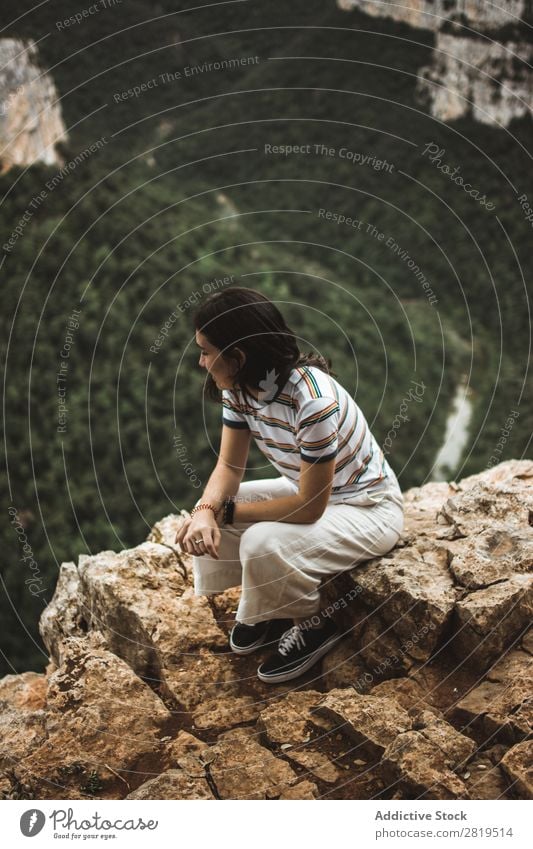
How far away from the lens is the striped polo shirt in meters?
2.46

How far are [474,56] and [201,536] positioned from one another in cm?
1969

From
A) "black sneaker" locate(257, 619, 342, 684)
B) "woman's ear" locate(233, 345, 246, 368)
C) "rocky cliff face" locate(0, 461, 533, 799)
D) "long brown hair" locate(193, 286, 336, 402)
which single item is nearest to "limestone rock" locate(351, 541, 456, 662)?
"rocky cliff face" locate(0, 461, 533, 799)

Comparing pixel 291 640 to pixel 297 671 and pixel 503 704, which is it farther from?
pixel 503 704

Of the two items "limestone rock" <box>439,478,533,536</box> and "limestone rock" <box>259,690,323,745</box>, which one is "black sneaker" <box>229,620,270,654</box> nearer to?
"limestone rock" <box>259,690,323,745</box>

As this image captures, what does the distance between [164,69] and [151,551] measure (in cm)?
2460

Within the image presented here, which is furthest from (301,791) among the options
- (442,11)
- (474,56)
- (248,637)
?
(474,56)

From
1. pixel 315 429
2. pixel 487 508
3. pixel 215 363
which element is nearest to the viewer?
pixel 315 429

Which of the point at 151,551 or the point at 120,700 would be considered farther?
the point at 151,551

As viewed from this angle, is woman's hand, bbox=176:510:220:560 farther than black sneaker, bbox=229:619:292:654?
No

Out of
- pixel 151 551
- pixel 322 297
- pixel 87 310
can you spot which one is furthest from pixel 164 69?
pixel 151 551

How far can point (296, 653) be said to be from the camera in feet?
8.97

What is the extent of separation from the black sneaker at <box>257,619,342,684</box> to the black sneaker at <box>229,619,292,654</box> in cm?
9
